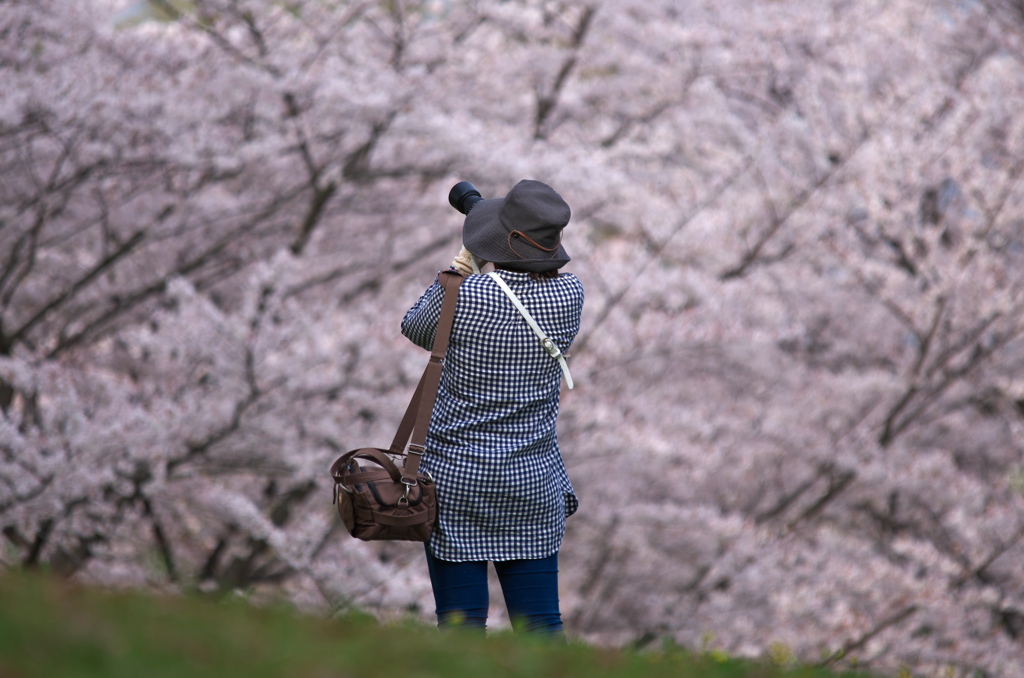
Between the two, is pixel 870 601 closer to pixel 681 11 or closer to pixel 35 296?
pixel 681 11

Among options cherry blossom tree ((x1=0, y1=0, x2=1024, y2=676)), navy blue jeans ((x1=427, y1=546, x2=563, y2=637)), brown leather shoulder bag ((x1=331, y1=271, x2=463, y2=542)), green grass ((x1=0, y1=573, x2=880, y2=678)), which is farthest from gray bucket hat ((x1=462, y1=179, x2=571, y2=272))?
cherry blossom tree ((x1=0, y1=0, x2=1024, y2=676))

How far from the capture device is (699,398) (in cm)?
778

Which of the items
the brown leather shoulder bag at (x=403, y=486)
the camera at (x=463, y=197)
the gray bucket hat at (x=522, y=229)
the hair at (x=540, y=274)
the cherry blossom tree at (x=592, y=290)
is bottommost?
the cherry blossom tree at (x=592, y=290)

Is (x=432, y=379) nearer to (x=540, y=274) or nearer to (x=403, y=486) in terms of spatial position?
(x=403, y=486)

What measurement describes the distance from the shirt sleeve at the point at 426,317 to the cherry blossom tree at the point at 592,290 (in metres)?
2.27

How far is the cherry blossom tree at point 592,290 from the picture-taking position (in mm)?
5051

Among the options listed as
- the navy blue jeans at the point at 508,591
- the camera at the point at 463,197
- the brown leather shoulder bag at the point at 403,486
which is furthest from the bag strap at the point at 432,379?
the camera at the point at 463,197

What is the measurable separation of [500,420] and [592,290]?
3750 millimetres

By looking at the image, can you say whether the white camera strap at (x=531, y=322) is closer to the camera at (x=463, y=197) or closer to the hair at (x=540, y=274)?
the hair at (x=540, y=274)

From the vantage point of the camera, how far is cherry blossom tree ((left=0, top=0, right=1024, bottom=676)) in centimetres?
505

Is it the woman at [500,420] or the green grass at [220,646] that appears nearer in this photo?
the green grass at [220,646]

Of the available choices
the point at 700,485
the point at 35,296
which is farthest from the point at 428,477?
the point at 700,485

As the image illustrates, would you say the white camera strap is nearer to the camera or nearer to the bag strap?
the bag strap

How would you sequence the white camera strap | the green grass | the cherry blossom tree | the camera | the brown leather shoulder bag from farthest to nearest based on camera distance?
the cherry blossom tree < the camera < the white camera strap < the brown leather shoulder bag < the green grass
